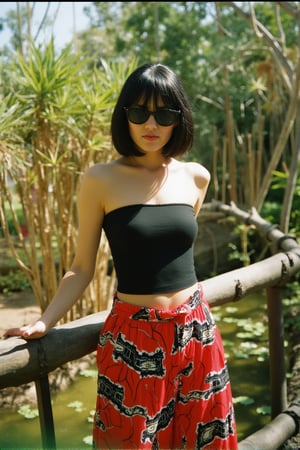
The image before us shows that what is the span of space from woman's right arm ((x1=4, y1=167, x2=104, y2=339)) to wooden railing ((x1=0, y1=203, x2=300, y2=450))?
0.07 metres

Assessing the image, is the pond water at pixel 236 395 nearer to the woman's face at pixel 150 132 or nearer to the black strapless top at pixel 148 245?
the black strapless top at pixel 148 245

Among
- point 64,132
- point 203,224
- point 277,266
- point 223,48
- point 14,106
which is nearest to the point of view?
point 277,266

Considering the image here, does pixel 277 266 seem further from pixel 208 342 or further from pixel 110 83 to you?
pixel 110 83

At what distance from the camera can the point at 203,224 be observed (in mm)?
6426

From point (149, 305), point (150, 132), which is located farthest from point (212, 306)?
point (150, 132)

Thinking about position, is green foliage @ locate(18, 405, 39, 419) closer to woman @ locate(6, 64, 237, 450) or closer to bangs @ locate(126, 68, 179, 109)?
woman @ locate(6, 64, 237, 450)

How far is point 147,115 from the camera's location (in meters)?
1.36

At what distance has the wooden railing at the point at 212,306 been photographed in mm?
1245

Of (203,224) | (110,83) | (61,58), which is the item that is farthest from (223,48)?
(61,58)

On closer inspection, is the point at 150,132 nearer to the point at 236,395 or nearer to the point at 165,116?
the point at 165,116

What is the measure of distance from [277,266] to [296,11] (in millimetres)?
2479

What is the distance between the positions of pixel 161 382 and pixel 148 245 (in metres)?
0.34

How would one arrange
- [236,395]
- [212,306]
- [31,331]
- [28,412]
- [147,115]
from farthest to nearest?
1. [236,395]
2. [28,412]
3. [212,306]
4. [147,115]
5. [31,331]

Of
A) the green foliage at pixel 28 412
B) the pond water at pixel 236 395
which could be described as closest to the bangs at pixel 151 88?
the pond water at pixel 236 395
